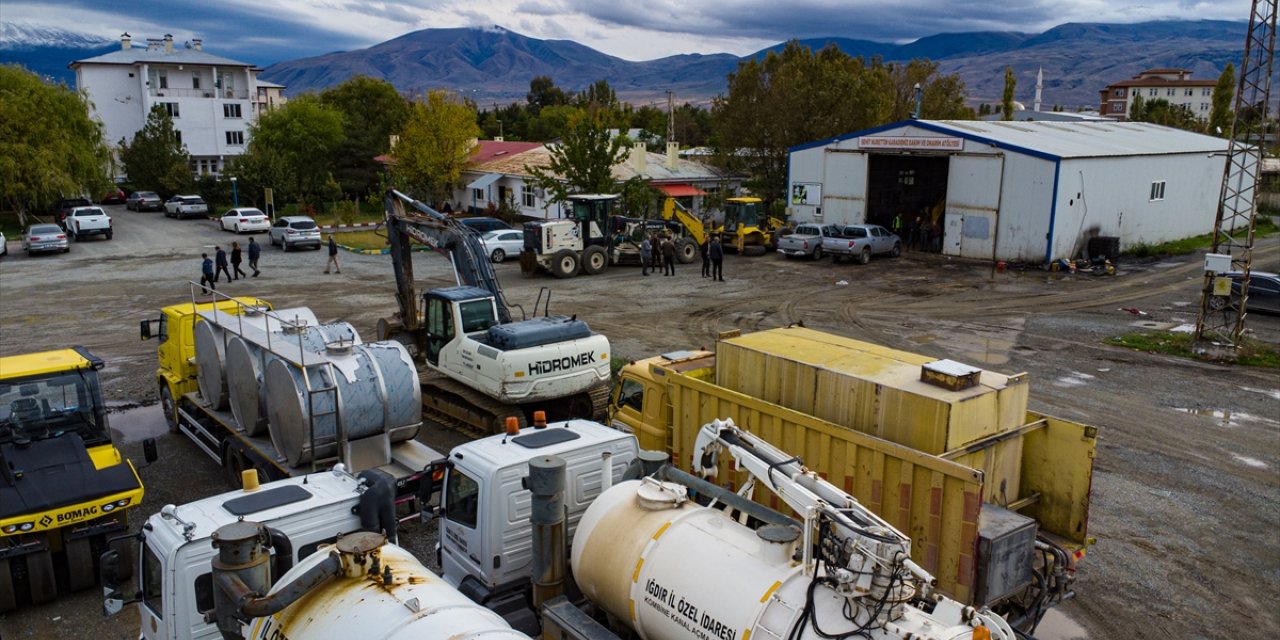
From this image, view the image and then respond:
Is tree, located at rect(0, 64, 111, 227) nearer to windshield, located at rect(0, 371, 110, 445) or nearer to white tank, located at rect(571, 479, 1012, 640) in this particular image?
windshield, located at rect(0, 371, 110, 445)

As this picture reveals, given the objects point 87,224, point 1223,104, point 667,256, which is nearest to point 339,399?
point 667,256

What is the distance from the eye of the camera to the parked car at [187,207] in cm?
5034

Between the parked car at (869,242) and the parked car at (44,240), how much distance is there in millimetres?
31994

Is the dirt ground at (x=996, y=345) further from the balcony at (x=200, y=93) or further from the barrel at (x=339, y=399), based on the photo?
the balcony at (x=200, y=93)

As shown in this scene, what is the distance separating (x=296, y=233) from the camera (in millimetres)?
37406

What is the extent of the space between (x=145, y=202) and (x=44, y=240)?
20194 mm

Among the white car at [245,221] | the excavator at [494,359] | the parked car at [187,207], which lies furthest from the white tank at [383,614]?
the parked car at [187,207]

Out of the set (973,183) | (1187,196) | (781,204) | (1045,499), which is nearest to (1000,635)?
(1045,499)

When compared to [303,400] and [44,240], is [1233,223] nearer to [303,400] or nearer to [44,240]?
[303,400]

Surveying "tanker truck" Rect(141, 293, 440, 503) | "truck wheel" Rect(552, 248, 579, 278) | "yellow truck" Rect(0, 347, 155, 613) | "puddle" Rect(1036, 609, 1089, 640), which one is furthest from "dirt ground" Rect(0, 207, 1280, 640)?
"tanker truck" Rect(141, 293, 440, 503)

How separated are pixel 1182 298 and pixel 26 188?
49293 millimetres

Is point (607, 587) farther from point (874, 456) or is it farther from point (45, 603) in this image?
point (45, 603)

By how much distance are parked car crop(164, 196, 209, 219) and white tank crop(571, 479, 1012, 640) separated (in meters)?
50.3

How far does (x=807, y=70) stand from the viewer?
47594mm
